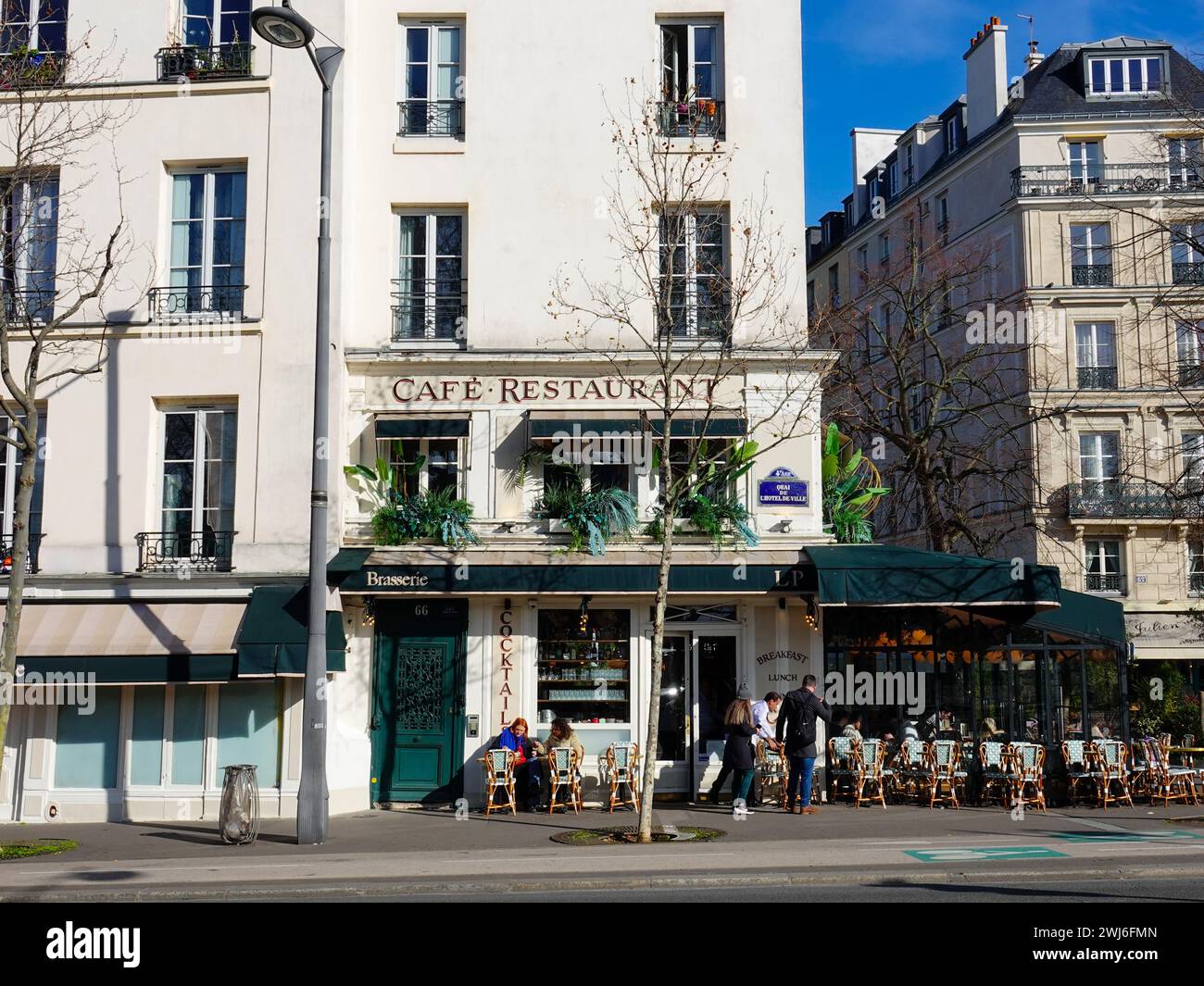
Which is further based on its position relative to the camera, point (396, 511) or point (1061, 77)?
point (1061, 77)

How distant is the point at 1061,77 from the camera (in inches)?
1722

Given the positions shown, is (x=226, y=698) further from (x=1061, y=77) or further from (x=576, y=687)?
(x=1061, y=77)

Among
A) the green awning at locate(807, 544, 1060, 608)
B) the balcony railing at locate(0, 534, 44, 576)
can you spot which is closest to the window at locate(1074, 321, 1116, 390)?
the green awning at locate(807, 544, 1060, 608)

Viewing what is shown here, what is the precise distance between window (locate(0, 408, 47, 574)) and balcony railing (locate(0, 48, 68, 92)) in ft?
16.5

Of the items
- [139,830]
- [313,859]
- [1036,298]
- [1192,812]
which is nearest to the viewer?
[313,859]

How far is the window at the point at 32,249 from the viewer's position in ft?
61.4

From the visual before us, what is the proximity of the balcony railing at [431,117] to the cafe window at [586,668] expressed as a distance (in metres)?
8.12

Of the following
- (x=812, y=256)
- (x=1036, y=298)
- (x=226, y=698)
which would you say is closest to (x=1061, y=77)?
(x=1036, y=298)

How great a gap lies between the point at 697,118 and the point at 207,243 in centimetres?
809

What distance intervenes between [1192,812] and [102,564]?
1656 centimetres

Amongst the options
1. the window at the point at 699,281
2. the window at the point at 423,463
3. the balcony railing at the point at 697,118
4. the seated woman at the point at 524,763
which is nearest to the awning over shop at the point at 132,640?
the window at the point at 423,463

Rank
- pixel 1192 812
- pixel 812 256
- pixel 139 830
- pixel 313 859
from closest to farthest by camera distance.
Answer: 1. pixel 313 859
2. pixel 139 830
3. pixel 1192 812
4. pixel 812 256

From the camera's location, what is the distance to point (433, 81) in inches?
784

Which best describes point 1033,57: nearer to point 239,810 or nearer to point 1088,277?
point 1088,277
